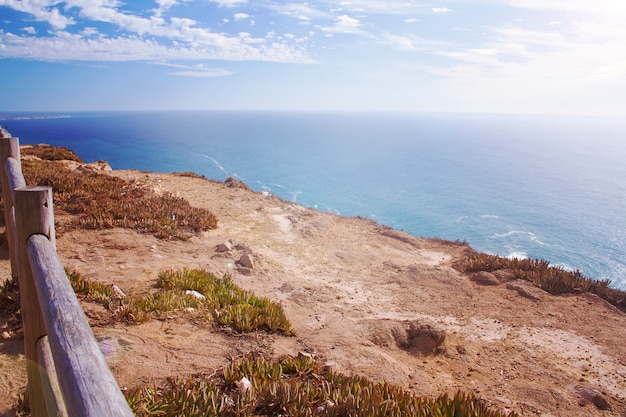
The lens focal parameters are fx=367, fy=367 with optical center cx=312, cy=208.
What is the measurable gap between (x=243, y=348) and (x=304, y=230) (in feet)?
32.9

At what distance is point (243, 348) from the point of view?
5688 millimetres

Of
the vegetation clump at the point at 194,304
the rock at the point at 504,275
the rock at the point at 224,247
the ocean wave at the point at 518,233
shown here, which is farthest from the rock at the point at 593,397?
the ocean wave at the point at 518,233

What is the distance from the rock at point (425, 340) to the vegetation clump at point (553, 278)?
5290 millimetres

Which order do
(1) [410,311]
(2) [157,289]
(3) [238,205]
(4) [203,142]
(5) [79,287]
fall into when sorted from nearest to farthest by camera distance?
(5) [79,287] < (2) [157,289] < (1) [410,311] < (3) [238,205] < (4) [203,142]

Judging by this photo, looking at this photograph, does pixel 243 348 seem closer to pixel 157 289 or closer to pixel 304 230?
pixel 157 289

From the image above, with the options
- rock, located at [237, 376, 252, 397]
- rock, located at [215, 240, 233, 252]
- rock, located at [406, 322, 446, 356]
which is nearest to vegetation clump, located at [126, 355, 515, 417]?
rock, located at [237, 376, 252, 397]

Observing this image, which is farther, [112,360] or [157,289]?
[157,289]

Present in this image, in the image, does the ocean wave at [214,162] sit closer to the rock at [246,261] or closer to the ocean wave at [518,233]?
the ocean wave at [518,233]

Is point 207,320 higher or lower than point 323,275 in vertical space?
higher

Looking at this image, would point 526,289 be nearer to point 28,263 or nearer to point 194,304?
point 194,304

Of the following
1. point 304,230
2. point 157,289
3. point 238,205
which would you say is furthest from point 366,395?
point 238,205

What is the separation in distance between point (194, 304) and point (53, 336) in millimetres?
5304

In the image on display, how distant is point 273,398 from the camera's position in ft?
13.7

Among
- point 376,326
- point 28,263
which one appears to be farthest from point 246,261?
point 28,263
